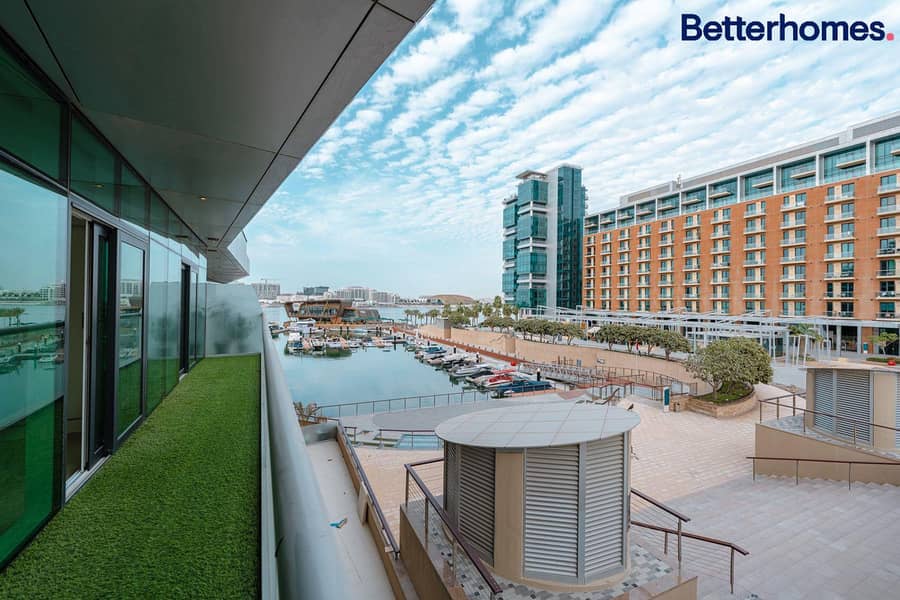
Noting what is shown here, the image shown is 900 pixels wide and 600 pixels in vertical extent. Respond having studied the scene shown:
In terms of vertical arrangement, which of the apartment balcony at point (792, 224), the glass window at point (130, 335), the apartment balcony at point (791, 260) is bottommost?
the glass window at point (130, 335)

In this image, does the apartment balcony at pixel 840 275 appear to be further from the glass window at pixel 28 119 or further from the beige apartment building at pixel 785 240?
the glass window at pixel 28 119

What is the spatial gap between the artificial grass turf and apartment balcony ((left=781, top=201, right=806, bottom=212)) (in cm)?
4579

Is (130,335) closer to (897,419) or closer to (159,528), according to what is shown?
(159,528)

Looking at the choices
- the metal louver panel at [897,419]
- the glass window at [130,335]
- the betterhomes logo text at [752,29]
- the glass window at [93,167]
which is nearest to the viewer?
the glass window at [93,167]

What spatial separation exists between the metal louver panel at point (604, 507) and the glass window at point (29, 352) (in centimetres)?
433

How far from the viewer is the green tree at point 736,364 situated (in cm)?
1653

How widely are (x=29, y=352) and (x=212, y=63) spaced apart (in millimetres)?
1987

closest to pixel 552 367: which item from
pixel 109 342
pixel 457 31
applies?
pixel 457 31

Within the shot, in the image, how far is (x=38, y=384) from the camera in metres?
2.44

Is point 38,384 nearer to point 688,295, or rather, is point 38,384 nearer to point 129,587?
point 129,587

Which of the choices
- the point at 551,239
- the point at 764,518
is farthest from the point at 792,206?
the point at 764,518

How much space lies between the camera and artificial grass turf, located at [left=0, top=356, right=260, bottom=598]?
77.8 inches

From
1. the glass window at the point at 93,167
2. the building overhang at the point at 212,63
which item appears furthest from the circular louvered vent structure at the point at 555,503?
the glass window at the point at 93,167

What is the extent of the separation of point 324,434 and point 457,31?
10.5m
